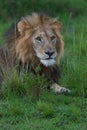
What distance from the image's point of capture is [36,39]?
7.67 metres

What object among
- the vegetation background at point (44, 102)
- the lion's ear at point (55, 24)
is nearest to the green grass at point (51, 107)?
the vegetation background at point (44, 102)

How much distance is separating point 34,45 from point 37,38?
91 mm

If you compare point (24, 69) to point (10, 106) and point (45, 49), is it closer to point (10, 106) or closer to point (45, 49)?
point (45, 49)

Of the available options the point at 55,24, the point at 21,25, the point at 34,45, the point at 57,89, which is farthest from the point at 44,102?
the point at 55,24

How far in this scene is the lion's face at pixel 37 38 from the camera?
757 cm

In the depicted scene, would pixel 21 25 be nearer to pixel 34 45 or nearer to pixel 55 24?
pixel 34 45

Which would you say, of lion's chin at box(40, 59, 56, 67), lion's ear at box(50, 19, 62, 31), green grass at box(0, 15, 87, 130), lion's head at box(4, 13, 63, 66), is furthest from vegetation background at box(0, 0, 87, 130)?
lion's ear at box(50, 19, 62, 31)

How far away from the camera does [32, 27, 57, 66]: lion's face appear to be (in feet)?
24.4

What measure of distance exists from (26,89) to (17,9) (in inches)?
234

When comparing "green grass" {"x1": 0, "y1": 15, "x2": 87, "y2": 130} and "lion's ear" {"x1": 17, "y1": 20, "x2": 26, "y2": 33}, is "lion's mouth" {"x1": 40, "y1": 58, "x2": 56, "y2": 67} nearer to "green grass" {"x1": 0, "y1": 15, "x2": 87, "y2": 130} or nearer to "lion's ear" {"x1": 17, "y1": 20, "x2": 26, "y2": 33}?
"green grass" {"x1": 0, "y1": 15, "x2": 87, "y2": 130}

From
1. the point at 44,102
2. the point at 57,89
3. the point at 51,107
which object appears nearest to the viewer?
the point at 51,107

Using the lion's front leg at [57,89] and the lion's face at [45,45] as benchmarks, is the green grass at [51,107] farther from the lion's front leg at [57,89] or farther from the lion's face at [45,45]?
the lion's face at [45,45]

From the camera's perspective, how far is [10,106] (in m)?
6.72

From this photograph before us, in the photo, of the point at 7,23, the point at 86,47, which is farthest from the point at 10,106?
the point at 7,23
